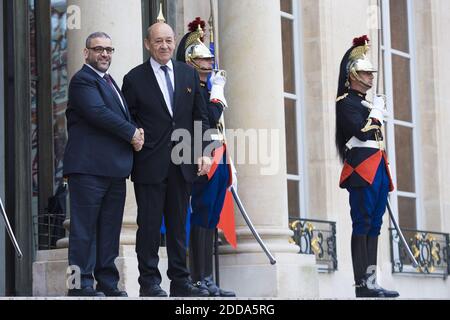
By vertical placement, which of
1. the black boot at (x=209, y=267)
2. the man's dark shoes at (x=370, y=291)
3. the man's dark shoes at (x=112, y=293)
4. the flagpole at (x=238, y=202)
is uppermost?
the flagpole at (x=238, y=202)

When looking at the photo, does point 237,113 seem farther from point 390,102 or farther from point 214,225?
point 390,102

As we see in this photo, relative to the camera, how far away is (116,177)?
30.4ft

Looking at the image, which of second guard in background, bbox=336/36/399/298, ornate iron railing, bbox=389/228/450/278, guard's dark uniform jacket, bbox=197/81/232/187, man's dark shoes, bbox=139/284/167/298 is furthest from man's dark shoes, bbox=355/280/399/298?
ornate iron railing, bbox=389/228/450/278

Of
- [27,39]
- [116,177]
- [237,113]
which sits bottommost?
[116,177]

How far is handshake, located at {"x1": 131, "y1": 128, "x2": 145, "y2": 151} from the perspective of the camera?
9.23 metres

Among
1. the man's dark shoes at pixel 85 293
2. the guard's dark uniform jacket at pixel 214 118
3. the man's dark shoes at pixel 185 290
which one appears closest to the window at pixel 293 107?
the guard's dark uniform jacket at pixel 214 118

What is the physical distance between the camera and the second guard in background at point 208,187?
33.7 feet

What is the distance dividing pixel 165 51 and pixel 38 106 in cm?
438

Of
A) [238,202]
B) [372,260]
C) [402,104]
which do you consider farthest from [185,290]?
[402,104]

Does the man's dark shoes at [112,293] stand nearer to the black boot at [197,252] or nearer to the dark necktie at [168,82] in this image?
the black boot at [197,252]

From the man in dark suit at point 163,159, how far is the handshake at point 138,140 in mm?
239

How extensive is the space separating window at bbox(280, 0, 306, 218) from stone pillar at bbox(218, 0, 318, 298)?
1.92 m
